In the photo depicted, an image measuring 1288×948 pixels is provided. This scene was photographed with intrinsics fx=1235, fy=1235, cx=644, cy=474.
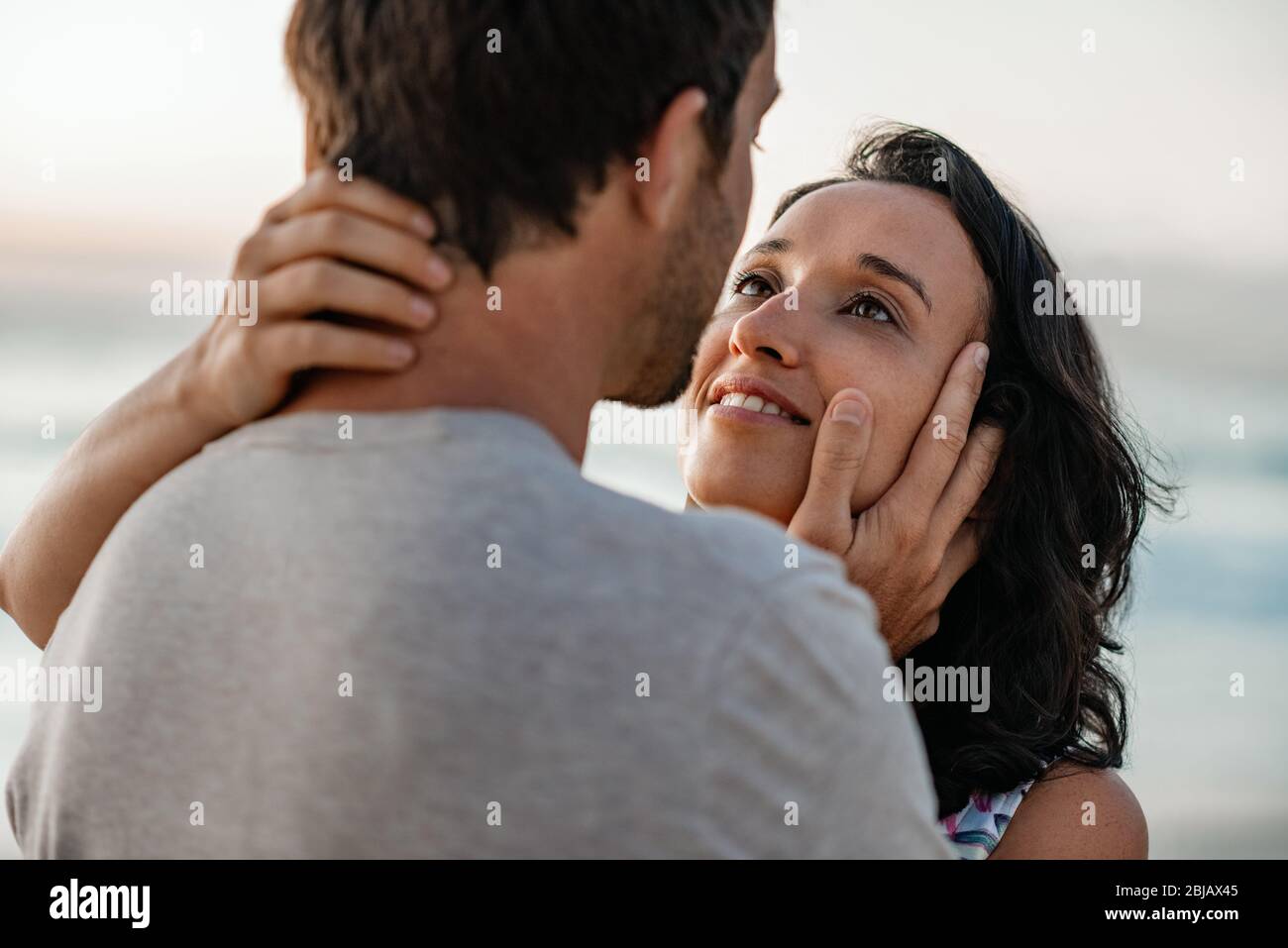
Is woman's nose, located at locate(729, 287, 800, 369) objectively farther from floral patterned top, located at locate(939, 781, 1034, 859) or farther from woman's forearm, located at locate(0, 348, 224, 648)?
woman's forearm, located at locate(0, 348, 224, 648)

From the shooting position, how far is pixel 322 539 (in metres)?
1.18

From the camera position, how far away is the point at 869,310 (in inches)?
116

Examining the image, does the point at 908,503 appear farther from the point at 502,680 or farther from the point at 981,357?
the point at 502,680

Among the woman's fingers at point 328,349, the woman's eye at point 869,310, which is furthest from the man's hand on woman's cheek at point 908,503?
the woman's fingers at point 328,349

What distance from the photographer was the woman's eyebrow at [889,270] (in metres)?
2.89

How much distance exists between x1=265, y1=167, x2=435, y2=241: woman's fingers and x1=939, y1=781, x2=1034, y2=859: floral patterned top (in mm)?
1831

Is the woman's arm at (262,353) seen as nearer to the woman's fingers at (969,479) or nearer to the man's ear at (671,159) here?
the man's ear at (671,159)

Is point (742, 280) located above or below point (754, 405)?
above

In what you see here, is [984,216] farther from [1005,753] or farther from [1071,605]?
[1005,753]

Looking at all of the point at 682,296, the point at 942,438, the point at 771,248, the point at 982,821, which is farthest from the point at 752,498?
the point at 682,296

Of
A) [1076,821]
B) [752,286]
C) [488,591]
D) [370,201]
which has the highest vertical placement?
[752,286]

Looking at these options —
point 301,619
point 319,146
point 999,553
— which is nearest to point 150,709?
point 301,619

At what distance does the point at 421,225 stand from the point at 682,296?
336mm

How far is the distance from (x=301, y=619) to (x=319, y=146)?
627mm
